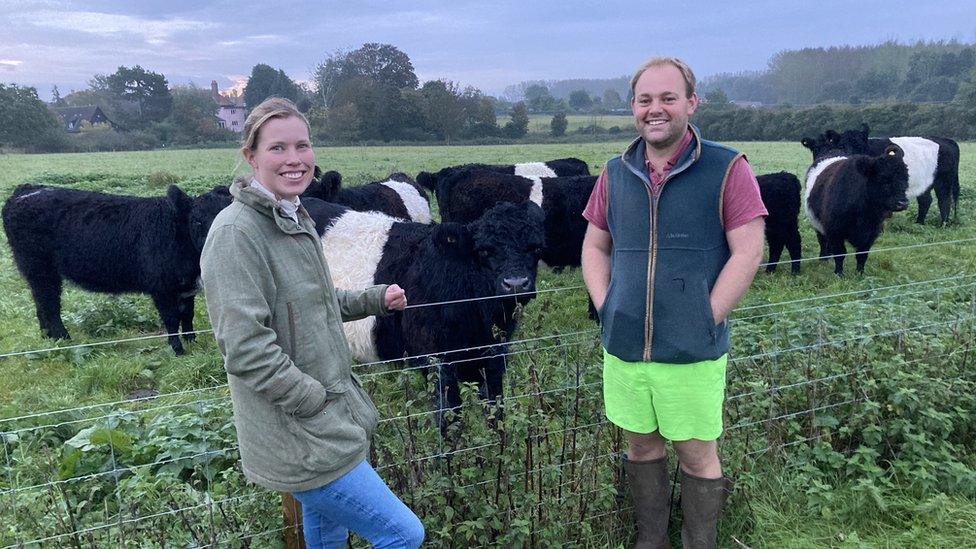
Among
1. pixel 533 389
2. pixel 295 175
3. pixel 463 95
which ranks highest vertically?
pixel 463 95

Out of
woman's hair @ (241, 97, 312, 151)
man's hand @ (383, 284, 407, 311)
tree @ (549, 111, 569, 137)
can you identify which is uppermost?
tree @ (549, 111, 569, 137)

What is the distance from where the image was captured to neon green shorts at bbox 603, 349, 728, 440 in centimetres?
246

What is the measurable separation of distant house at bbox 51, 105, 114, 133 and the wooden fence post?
7072 cm

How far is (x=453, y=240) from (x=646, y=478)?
2.06m

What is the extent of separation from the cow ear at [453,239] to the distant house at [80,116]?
6924 centimetres

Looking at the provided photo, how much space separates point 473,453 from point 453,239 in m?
1.72

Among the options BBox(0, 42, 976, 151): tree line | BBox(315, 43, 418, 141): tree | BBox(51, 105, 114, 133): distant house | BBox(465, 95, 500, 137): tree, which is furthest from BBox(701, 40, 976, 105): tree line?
BBox(51, 105, 114, 133): distant house

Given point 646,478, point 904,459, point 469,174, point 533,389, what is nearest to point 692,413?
point 646,478

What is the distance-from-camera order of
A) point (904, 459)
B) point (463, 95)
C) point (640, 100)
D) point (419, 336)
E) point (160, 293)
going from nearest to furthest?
point (640, 100)
point (904, 459)
point (419, 336)
point (160, 293)
point (463, 95)

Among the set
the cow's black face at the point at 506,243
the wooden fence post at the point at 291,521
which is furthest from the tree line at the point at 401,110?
the wooden fence post at the point at 291,521

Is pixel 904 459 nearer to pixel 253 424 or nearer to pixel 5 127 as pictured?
pixel 253 424

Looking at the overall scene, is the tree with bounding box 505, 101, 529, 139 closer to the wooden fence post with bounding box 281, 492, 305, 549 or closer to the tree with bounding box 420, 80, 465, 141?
the tree with bounding box 420, 80, 465, 141

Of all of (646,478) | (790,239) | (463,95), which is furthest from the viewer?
(463,95)

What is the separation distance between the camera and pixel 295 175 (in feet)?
6.53
